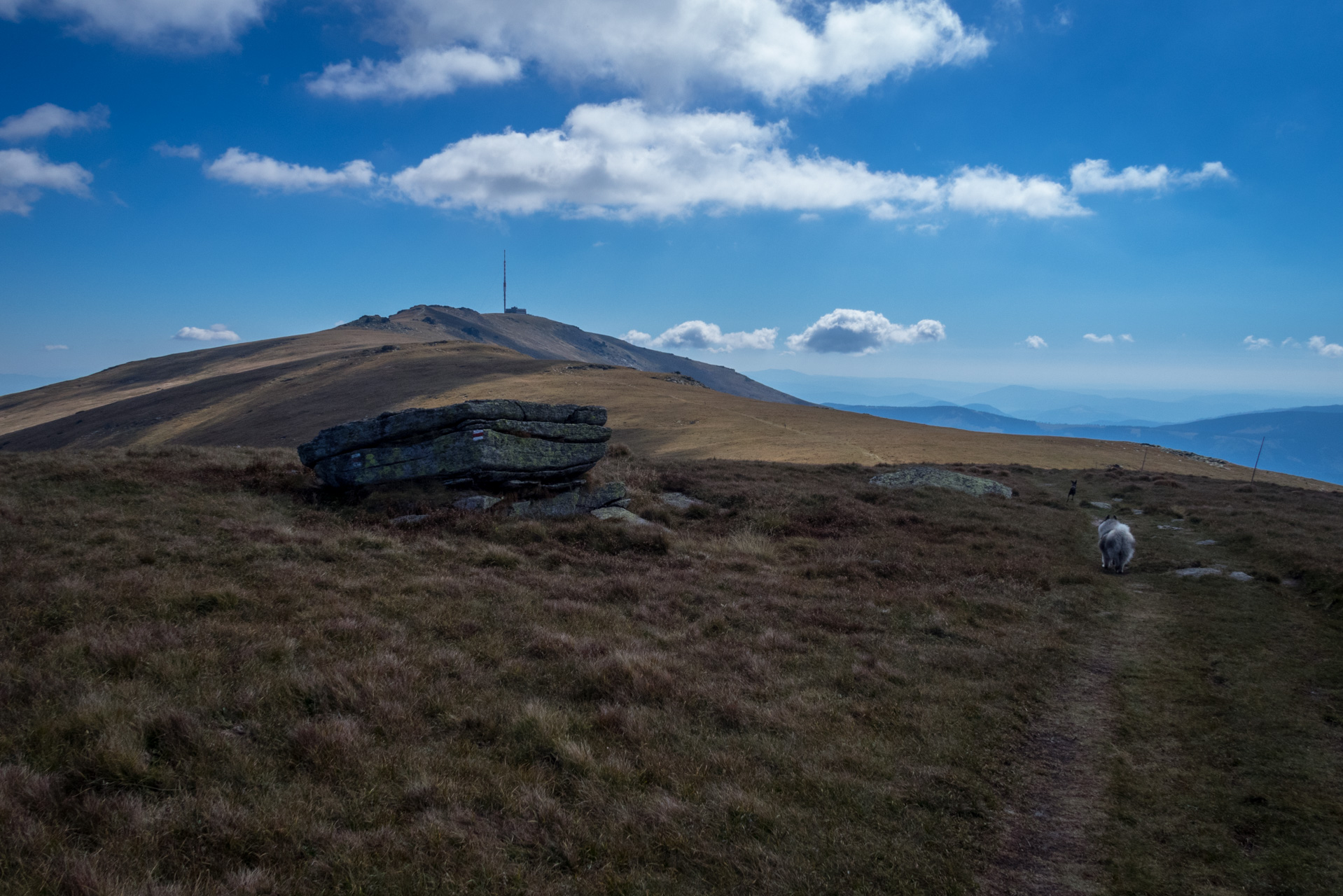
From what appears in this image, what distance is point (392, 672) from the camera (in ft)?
26.5

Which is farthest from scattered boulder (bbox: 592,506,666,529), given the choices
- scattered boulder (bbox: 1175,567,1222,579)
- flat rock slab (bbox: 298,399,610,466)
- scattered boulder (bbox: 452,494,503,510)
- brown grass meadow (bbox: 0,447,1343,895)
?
scattered boulder (bbox: 1175,567,1222,579)

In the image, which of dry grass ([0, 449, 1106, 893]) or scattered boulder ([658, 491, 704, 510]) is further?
scattered boulder ([658, 491, 704, 510])

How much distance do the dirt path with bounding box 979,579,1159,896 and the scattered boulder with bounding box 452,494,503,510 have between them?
15.3 meters

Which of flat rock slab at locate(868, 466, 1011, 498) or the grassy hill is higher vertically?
the grassy hill

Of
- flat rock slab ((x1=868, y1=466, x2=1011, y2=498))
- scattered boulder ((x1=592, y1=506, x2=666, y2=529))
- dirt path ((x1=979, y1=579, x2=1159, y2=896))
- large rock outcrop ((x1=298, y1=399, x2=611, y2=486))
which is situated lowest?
dirt path ((x1=979, y1=579, x2=1159, y2=896))

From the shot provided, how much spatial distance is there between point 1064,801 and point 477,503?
53.5 ft

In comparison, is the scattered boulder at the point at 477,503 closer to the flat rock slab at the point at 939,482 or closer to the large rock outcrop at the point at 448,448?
the large rock outcrop at the point at 448,448

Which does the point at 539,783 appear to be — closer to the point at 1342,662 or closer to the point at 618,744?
the point at 618,744

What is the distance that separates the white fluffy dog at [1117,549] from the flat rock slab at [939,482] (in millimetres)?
11348

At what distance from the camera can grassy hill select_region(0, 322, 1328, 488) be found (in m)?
58.6

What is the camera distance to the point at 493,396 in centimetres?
9550

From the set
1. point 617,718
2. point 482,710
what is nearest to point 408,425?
point 482,710

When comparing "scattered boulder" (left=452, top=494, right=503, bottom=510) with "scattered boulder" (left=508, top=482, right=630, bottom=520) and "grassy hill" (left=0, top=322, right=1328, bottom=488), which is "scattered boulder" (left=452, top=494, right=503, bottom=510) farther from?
"grassy hill" (left=0, top=322, right=1328, bottom=488)

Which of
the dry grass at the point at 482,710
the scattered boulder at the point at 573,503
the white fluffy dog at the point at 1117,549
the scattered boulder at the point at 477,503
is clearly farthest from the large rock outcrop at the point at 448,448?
the white fluffy dog at the point at 1117,549
